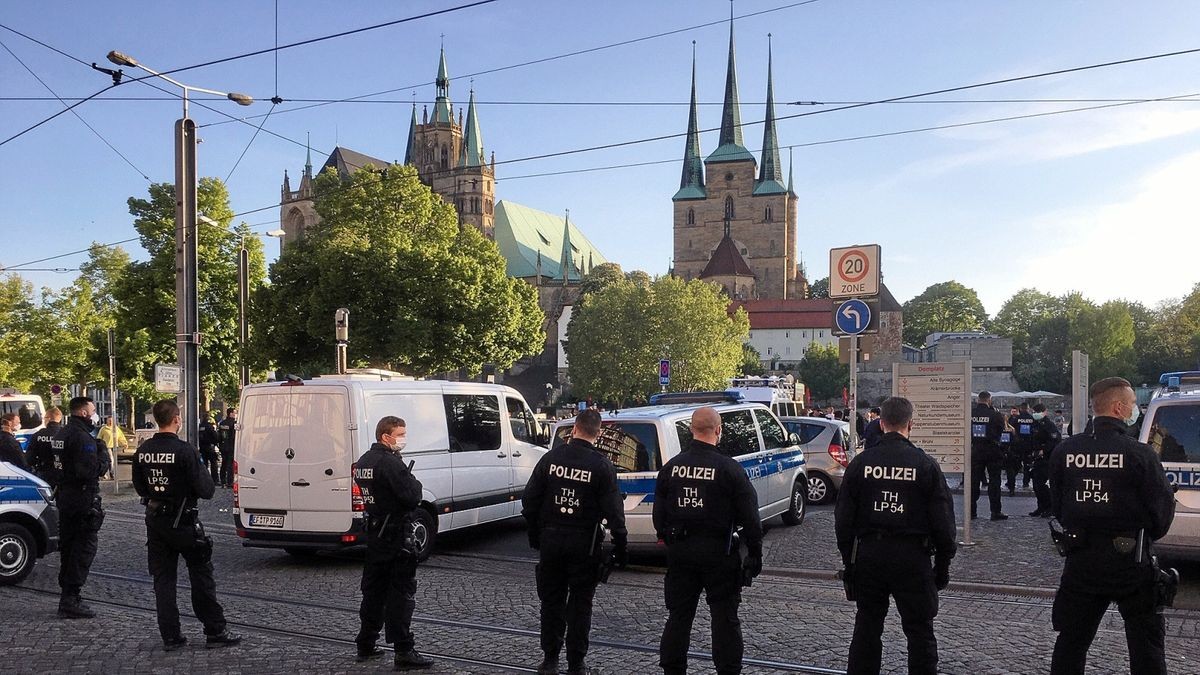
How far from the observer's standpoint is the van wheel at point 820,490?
16953mm

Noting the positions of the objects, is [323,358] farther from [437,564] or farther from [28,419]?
[437,564]

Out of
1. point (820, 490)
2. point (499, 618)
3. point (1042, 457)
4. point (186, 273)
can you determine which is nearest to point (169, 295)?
→ point (186, 273)

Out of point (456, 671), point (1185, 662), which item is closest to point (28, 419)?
point (456, 671)

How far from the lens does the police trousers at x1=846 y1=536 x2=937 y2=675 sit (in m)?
5.33

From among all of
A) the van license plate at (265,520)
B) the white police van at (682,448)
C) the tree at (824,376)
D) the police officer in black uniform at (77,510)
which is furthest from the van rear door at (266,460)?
the tree at (824,376)

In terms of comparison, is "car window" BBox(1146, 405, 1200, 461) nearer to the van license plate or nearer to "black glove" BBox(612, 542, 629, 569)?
"black glove" BBox(612, 542, 629, 569)

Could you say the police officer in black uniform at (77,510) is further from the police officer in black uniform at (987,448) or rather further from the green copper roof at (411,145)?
the green copper roof at (411,145)

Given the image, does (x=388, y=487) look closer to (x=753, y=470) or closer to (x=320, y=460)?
(x=320, y=460)

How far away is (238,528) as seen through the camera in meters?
11.6

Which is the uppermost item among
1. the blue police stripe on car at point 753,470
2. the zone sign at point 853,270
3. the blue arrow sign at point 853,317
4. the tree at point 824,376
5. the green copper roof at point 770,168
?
the green copper roof at point 770,168

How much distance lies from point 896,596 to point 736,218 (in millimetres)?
117047

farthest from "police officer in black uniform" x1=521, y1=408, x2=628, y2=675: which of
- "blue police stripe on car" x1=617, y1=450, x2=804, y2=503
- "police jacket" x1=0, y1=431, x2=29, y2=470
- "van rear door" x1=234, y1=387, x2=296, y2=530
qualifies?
"police jacket" x1=0, y1=431, x2=29, y2=470

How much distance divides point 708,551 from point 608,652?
1.94m

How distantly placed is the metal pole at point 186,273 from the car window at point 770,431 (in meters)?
10.2
